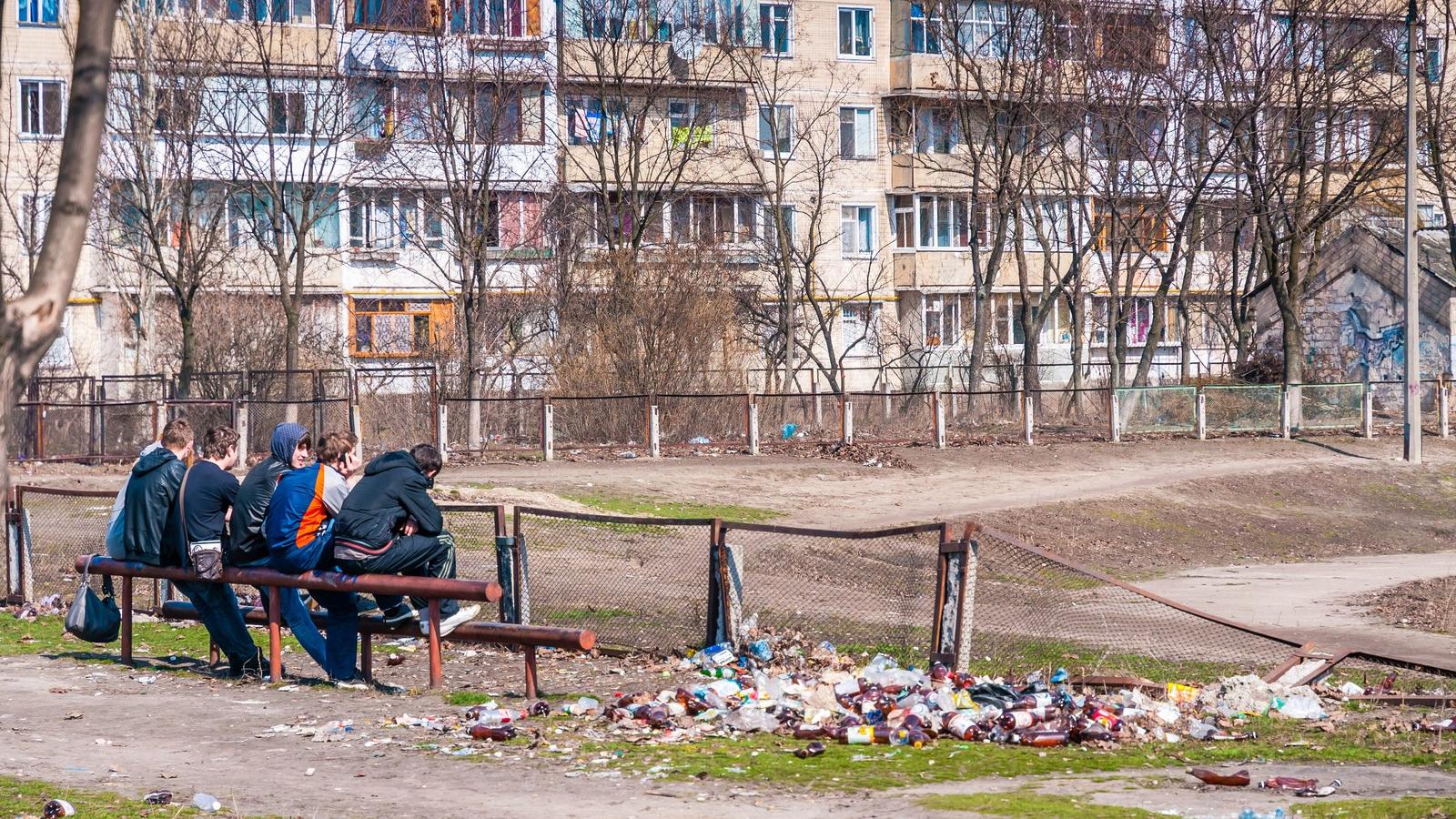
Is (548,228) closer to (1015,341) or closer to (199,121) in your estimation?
(199,121)

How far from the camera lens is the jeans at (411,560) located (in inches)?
440


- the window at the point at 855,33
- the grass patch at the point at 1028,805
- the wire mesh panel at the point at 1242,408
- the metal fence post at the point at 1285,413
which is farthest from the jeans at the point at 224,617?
the window at the point at 855,33

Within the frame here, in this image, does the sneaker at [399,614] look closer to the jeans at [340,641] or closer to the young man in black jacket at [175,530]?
the jeans at [340,641]

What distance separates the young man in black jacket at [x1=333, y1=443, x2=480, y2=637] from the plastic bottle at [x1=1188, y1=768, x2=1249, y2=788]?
17.5 ft

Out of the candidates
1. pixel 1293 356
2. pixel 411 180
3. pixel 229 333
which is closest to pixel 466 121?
pixel 411 180

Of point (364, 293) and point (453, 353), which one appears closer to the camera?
point (453, 353)

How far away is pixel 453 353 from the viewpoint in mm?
36969

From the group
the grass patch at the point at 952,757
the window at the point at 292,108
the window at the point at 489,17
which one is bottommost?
the grass patch at the point at 952,757

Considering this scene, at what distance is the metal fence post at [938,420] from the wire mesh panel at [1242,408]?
671 centimetres

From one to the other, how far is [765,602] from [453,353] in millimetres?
24804

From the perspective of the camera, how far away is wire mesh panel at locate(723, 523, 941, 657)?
38.7 ft

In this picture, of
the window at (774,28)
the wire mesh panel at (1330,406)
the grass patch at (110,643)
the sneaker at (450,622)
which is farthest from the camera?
the window at (774,28)

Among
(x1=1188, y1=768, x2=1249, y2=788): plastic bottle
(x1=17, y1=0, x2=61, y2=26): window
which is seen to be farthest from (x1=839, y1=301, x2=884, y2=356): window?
(x1=1188, y1=768, x2=1249, y2=788): plastic bottle

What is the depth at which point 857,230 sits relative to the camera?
53.2 m
